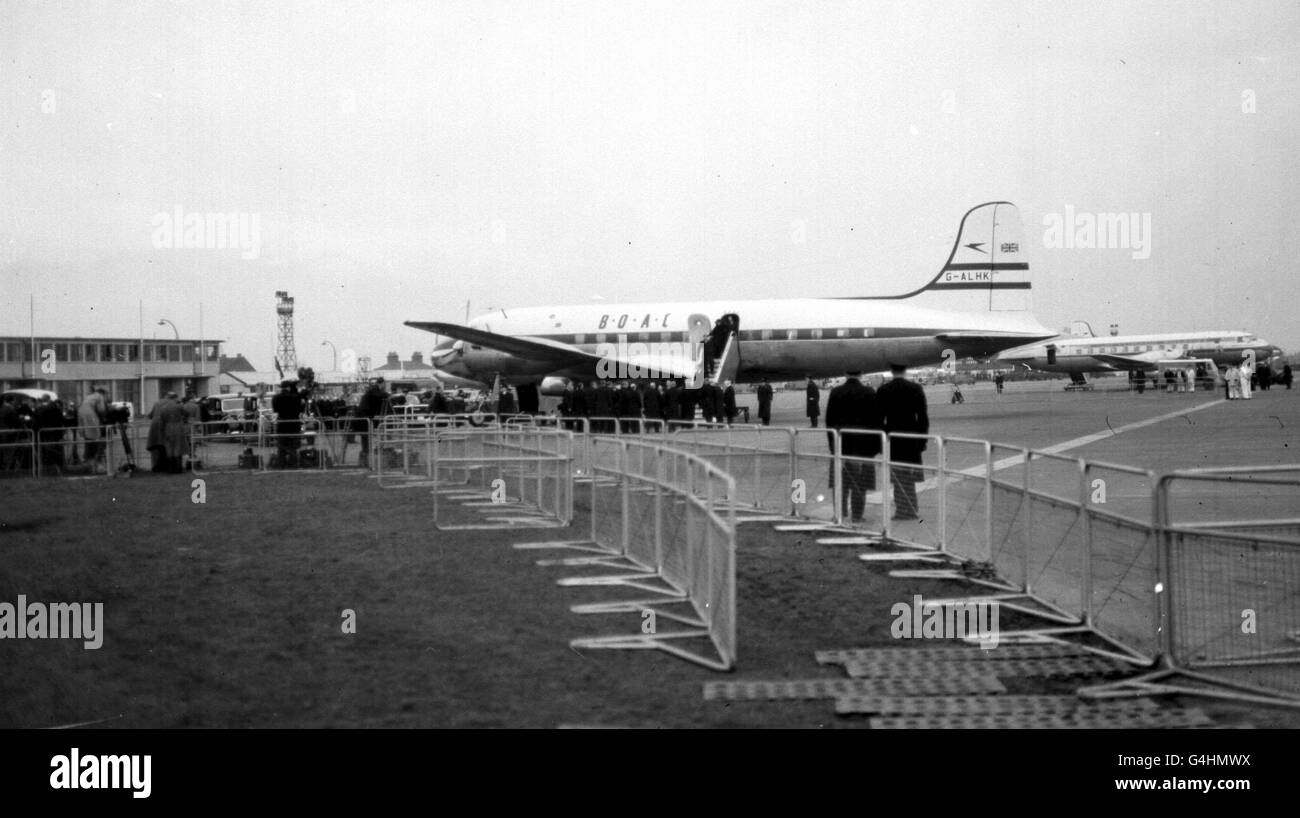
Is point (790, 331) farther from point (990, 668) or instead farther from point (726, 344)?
point (990, 668)

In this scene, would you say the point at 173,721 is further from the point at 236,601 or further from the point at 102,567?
the point at 102,567

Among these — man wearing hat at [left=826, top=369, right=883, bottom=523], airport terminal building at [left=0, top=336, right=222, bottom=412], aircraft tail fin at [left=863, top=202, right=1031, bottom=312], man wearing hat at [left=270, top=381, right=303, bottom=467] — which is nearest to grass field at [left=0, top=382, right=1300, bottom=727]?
man wearing hat at [left=826, top=369, right=883, bottom=523]

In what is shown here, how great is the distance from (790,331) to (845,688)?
3346cm

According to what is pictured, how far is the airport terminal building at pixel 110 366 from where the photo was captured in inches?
901

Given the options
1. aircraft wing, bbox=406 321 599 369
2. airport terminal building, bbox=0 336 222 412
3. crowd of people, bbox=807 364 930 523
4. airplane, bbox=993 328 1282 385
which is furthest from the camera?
airplane, bbox=993 328 1282 385

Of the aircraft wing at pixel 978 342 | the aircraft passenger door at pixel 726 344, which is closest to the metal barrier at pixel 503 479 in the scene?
the aircraft passenger door at pixel 726 344

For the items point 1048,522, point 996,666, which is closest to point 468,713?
point 996,666

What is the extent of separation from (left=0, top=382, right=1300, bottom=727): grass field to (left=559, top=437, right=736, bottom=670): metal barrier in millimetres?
264

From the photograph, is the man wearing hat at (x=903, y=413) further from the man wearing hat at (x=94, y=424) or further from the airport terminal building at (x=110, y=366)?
the man wearing hat at (x=94, y=424)

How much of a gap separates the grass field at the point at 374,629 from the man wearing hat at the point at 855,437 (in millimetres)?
721

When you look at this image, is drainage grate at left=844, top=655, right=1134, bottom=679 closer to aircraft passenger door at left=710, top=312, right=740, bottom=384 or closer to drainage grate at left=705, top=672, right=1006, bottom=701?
drainage grate at left=705, top=672, right=1006, bottom=701

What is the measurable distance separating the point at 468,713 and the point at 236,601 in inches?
151

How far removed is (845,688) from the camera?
5973 millimetres

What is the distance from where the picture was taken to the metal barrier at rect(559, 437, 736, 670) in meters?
6.80
